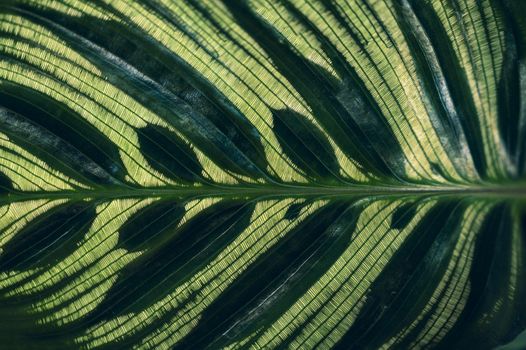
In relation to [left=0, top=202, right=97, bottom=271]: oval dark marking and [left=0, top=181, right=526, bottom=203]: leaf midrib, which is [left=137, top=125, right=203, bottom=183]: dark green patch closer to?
[left=0, top=181, right=526, bottom=203]: leaf midrib

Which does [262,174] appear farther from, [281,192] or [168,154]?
[168,154]

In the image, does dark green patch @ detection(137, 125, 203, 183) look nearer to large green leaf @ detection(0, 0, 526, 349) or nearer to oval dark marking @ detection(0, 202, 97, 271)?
large green leaf @ detection(0, 0, 526, 349)

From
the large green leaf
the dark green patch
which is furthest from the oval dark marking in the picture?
the dark green patch

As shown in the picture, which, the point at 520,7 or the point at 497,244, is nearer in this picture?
the point at 520,7

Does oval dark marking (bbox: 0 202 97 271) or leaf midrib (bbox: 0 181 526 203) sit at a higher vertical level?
oval dark marking (bbox: 0 202 97 271)

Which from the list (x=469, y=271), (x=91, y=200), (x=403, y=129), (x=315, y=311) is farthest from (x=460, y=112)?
(x=91, y=200)

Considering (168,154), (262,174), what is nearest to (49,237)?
(168,154)

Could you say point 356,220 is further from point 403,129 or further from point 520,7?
point 520,7

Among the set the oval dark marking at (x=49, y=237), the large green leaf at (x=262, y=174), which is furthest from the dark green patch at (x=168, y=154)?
the oval dark marking at (x=49, y=237)
